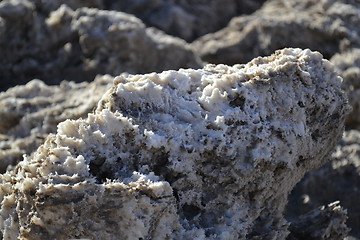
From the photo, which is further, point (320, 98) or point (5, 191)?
point (320, 98)

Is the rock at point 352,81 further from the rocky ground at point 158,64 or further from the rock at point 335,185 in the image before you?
the rock at point 335,185

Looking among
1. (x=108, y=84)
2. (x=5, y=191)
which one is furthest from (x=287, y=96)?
(x=108, y=84)

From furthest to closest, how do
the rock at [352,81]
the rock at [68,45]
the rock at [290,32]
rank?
the rock at [290,32] < the rock at [352,81] < the rock at [68,45]

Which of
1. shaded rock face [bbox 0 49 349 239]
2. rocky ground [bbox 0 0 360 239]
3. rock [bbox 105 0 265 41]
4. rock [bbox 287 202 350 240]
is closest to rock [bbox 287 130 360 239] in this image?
rocky ground [bbox 0 0 360 239]

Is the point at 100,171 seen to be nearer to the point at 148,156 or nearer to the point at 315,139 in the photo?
the point at 148,156

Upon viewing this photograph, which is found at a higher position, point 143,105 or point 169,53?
point 143,105

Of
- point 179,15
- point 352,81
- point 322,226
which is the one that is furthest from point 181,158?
point 179,15

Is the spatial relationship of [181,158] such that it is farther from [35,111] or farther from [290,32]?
[290,32]

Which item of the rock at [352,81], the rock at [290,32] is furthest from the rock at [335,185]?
the rock at [290,32]
